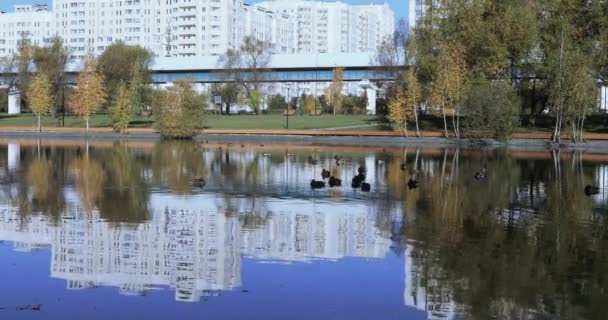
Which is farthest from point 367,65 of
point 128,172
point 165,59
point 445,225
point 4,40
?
point 4,40

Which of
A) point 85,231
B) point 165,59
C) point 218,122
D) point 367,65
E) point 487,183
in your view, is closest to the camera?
point 85,231

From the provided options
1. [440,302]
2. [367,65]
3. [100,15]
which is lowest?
[440,302]

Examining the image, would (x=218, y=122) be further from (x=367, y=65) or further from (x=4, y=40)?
(x=4, y=40)

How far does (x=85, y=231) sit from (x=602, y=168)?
26.1m

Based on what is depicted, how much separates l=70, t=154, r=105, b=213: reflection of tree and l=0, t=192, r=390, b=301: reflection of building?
132 cm

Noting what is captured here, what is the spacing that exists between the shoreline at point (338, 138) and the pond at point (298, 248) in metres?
28.4

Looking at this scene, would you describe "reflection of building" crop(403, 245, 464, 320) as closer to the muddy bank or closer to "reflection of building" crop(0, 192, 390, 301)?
"reflection of building" crop(0, 192, 390, 301)

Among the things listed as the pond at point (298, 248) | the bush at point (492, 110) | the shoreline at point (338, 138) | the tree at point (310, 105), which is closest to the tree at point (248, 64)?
Answer: the tree at point (310, 105)

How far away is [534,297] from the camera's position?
10.4m

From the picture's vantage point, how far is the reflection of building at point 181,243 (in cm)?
1136

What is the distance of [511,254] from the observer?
13211 millimetres

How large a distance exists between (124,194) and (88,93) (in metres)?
51.2

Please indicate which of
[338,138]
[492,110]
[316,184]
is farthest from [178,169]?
[492,110]

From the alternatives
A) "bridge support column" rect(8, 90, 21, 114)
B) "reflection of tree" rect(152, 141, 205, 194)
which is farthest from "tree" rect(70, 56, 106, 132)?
"bridge support column" rect(8, 90, 21, 114)
